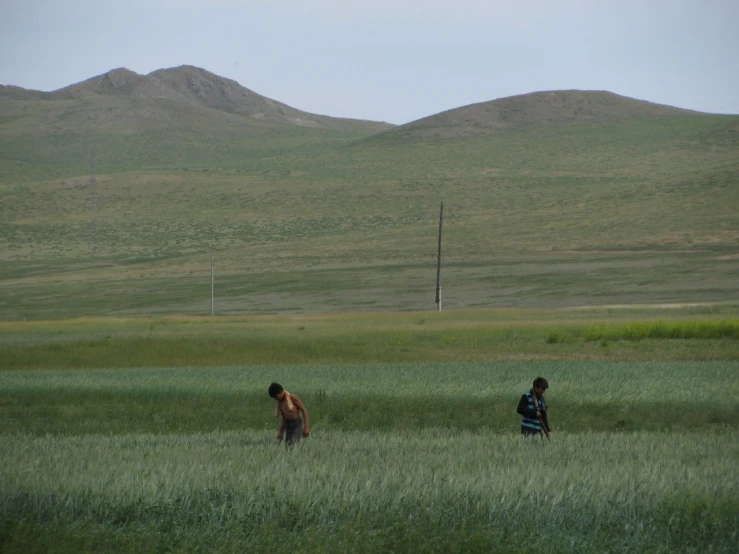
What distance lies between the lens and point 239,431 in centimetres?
1900

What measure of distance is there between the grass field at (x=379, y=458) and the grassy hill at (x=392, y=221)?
35725 millimetres

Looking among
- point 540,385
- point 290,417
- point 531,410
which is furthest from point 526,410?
point 290,417

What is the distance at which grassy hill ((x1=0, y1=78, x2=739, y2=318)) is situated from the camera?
70188 mm

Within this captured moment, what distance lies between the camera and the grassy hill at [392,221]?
70188 mm

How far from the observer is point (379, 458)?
43.6ft

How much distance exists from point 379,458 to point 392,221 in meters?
92.8

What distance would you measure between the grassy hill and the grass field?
35.7 meters

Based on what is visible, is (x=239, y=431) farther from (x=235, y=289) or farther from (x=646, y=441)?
(x=235, y=289)

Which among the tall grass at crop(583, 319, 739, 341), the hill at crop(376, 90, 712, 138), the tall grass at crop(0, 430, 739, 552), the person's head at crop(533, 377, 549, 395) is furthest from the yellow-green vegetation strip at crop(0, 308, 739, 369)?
the hill at crop(376, 90, 712, 138)

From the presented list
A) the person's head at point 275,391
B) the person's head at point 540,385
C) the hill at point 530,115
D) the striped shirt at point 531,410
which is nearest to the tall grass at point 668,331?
the striped shirt at point 531,410

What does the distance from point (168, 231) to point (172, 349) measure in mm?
73741

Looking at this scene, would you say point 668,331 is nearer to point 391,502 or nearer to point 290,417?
point 290,417

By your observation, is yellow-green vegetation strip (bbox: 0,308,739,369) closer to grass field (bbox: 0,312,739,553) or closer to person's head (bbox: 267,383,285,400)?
grass field (bbox: 0,312,739,553)

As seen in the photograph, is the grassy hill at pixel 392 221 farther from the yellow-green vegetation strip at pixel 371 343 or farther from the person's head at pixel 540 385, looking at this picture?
the person's head at pixel 540 385
